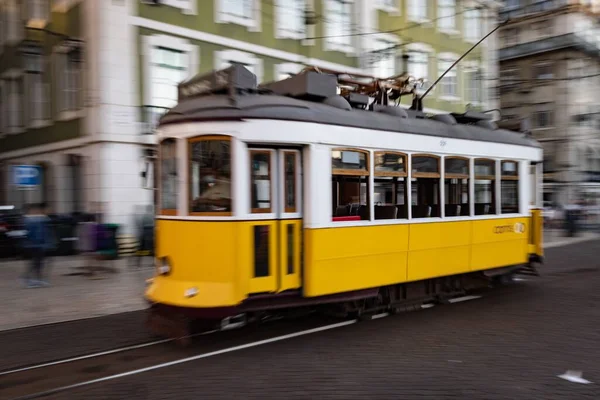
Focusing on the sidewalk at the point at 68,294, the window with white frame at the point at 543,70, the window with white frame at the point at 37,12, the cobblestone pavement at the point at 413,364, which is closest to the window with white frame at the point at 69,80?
the window with white frame at the point at 37,12

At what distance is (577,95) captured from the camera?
36.7 m

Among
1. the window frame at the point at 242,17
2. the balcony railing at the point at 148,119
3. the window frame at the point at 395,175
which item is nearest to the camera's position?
the window frame at the point at 395,175

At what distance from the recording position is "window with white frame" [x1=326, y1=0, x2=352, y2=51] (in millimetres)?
20156

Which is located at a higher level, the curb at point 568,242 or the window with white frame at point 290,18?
the window with white frame at point 290,18

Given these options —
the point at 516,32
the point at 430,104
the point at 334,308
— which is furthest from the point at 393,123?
the point at 516,32

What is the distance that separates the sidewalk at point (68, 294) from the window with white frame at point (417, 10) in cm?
1606

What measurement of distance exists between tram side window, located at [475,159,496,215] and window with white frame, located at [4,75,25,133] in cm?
1605

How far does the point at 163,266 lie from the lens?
6.51 metres

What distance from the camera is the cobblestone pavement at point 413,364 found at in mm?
4938

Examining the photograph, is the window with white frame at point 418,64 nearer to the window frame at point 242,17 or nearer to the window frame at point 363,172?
the window frame at point 242,17

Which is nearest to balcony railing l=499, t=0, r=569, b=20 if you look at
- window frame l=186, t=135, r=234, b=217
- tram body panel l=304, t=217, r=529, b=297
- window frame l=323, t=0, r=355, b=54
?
window frame l=323, t=0, r=355, b=54

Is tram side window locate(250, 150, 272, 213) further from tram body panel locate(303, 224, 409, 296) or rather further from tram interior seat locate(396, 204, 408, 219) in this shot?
tram interior seat locate(396, 204, 408, 219)

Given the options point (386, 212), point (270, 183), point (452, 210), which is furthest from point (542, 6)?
point (270, 183)

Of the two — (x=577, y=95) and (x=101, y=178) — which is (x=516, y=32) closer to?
(x=577, y=95)
